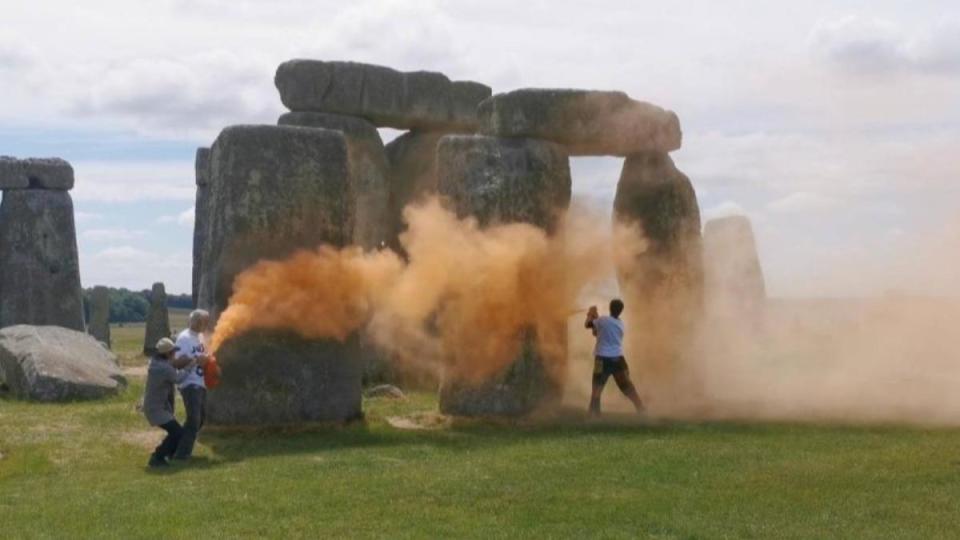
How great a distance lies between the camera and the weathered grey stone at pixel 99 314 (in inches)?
1618

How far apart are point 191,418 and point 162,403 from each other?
0.49 metres

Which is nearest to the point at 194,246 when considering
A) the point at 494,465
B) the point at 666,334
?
the point at 666,334

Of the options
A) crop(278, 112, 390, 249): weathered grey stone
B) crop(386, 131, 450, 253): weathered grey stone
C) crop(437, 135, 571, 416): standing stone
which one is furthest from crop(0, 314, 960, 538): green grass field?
crop(386, 131, 450, 253): weathered grey stone

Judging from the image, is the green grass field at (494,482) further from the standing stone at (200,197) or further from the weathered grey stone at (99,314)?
the weathered grey stone at (99,314)

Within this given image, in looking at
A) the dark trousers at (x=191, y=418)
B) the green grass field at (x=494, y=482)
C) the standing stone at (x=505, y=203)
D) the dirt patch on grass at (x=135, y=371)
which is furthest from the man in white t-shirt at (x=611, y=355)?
the dirt patch on grass at (x=135, y=371)

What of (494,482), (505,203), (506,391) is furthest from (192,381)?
(505,203)

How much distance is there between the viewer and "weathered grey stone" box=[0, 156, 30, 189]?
35.2m

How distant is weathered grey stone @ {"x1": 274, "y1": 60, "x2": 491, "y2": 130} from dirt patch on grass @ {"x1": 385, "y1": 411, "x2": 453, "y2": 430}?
9142 millimetres

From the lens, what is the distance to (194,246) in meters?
34.8

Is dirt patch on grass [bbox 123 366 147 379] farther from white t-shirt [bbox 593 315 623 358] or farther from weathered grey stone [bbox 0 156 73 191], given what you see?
white t-shirt [bbox 593 315 623 358]

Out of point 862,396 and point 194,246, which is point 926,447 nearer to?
point 862,396

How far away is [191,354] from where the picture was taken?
18500 millimetres

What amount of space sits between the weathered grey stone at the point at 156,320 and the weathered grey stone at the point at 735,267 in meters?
15.1

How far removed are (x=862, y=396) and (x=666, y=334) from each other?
3575 millimetres
